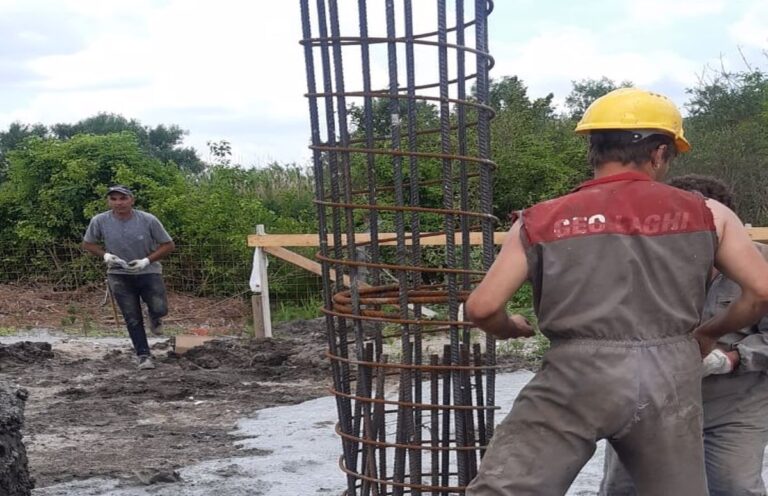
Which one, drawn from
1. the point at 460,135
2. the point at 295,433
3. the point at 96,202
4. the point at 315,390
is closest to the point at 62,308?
the point at 96,202

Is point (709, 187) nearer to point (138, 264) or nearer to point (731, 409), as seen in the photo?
point (731, 409)

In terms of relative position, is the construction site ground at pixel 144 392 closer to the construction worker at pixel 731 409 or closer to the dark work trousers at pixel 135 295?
the dark work trousers at pixel 135 295

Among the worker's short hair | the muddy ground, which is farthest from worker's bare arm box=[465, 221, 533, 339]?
the muddy ground

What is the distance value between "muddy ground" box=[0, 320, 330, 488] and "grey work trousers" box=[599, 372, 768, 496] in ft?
9.05

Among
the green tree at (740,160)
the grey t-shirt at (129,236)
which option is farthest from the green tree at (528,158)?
the grey t-shirt at (129,236)

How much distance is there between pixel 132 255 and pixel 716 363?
7518mm

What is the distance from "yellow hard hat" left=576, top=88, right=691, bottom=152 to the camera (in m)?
3.07

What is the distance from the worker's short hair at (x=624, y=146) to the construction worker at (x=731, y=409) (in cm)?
80

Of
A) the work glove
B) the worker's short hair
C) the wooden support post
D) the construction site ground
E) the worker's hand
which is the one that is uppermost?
the worker's short hair

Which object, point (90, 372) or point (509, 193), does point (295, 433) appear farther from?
point (509, 193)

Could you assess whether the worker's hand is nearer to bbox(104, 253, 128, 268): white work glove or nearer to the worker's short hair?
the worker's short hair

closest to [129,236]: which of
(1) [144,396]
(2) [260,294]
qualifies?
(1) [144,396]

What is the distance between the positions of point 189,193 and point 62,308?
283 cm

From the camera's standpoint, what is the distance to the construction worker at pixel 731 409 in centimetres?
375
